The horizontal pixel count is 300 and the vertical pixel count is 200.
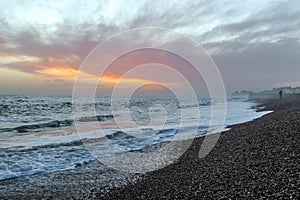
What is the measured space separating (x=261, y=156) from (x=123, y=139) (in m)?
10.8

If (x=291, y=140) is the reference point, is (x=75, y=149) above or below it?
below

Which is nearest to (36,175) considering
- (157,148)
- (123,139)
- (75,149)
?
(75,149)

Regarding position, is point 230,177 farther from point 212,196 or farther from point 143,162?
Result: point 143,162

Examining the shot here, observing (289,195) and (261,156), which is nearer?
(289,195)

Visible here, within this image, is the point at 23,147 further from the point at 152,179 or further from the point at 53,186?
the point at 152,179

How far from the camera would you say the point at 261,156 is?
855 centimetres

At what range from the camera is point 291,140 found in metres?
9.45

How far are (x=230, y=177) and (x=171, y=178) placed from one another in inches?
85.1

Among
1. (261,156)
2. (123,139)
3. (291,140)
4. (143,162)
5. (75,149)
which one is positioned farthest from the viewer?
(123,139)

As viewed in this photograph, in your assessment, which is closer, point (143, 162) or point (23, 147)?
point (143, 162)

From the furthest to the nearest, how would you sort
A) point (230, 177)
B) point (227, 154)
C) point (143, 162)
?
point (143, 162)
point (227, 154)
point (230, 177)

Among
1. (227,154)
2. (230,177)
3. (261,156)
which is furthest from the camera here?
(227,154)

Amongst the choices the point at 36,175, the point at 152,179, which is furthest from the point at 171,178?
the point at 36,175

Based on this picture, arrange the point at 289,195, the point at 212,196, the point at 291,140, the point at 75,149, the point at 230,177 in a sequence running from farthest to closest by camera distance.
A: the point at 75,149 → the point at 291,140 → the point at 230,177 → the point at 212,196 → the point at 289,195
